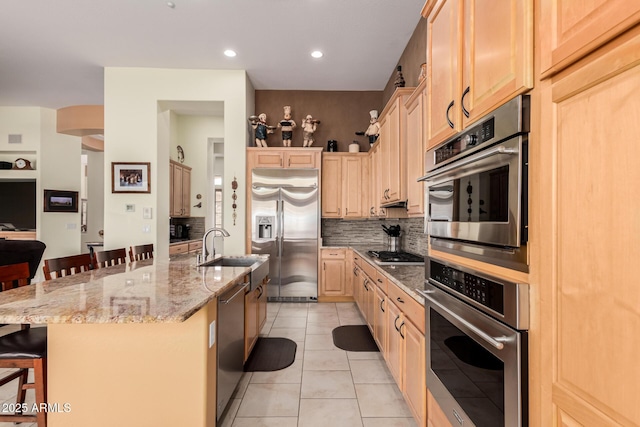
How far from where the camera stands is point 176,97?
4.39 m

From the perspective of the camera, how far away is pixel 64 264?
2.32 metres

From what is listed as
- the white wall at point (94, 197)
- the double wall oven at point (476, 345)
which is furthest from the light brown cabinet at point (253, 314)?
the white wall at point (94, 197)

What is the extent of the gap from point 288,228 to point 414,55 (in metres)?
2.79

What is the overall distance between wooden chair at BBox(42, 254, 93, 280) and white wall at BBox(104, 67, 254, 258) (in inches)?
75.0

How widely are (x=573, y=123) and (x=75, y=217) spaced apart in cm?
790

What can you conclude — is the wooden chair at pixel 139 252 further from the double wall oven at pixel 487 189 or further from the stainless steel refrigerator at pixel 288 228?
the double wall oven at pixel 487 189

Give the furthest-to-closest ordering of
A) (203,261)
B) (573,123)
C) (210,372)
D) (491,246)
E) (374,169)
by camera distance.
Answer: (374,169)
(203,261)
(210,372)
(491,246)
(573,123)

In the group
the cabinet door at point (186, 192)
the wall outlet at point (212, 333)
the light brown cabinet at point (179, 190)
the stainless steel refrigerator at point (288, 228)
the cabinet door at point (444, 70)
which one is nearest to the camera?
the cabinet door at point (444, 70)

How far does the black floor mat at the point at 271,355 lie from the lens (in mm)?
2705

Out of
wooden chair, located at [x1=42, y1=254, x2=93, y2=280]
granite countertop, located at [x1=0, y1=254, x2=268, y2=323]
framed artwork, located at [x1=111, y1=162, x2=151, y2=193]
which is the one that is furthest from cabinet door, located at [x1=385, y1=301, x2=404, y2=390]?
framed artwork, located at [x1=111, y1=162, x2=151, y2=193]

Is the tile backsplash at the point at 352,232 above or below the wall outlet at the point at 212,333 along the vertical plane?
above

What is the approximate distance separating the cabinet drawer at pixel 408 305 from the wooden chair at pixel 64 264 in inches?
94.9

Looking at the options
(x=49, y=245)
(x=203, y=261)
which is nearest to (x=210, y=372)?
(x=203, y=261)

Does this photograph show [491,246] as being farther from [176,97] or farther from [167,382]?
[176,97]
